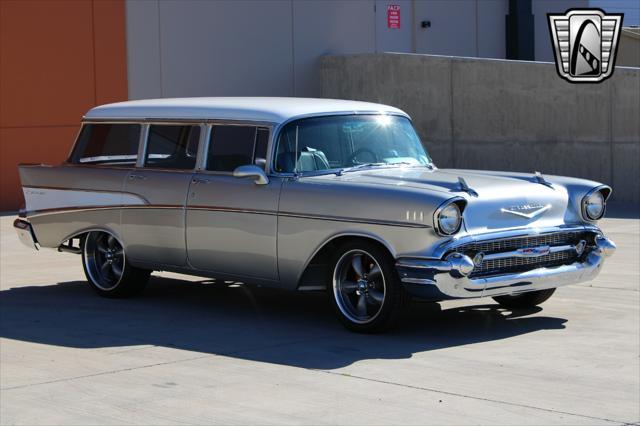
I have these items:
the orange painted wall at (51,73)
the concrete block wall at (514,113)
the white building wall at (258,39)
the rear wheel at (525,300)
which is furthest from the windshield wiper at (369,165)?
the white building wall at (258,39)

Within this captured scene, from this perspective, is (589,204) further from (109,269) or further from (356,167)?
(109,269)

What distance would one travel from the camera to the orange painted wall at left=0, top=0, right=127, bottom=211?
59.5ft

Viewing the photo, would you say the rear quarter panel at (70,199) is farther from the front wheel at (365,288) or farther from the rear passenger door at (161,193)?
the front wheel at (365,288)

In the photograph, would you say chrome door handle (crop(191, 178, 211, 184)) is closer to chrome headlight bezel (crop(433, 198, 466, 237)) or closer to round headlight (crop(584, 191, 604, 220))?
chrome headlight bezel (crop(433, 198, 466, 237))

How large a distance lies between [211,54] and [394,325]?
13472 mm

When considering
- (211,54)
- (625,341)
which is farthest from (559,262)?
(211,54)

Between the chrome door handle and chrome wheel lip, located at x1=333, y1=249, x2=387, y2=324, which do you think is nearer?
chrome wheel lip, located at x1=333, y1=249, x2=387, y2=324

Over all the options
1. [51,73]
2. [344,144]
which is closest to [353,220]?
[344,144]

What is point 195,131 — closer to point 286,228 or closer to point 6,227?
point 286,228

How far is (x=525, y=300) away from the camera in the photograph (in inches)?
361

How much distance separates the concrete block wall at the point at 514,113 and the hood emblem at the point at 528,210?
968cm

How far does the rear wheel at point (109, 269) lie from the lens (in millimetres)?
9852

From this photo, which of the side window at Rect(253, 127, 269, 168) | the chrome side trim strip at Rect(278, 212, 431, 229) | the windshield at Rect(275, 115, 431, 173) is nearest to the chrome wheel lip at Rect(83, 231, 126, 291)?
the side window at Rect(253, 127, 269, 168)

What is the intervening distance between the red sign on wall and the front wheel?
54.1ft
